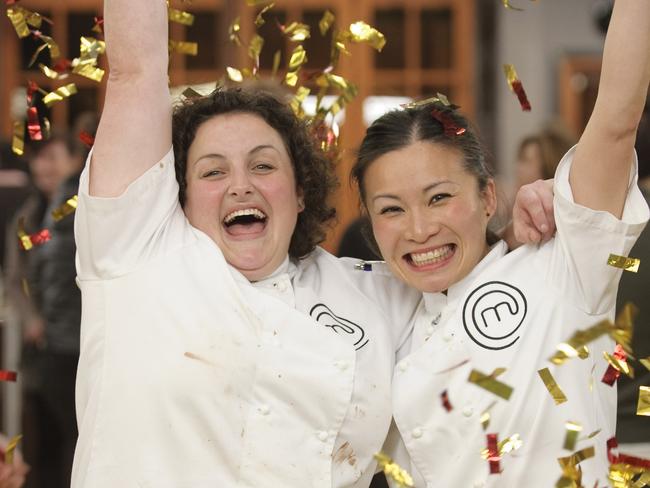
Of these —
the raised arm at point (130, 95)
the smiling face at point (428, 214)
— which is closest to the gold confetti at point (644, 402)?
the smiling face at point (428, 214)

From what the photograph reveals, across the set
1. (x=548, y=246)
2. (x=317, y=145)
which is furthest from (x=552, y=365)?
(x=317, y=145)

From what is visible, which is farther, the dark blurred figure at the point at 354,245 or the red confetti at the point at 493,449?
the dark blurred figure at the point at 354,245

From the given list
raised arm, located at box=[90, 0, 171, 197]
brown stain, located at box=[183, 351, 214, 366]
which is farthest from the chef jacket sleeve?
raised arm, located at box=[90, 0, 171, 197]

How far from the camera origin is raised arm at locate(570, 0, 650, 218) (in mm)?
1859

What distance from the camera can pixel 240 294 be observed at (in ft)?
6.68

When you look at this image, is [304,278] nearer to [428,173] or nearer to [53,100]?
[428,173]

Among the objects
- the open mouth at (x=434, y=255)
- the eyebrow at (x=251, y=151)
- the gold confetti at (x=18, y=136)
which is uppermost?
the gold confetti at (x=18, y=136)

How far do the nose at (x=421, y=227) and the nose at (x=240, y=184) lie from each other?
1.05 ft

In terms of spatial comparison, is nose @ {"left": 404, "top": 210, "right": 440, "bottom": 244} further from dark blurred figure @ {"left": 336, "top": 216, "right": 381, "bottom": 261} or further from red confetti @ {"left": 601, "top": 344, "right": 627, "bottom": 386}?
dark blurred figure @ {"left": 336, "top": 216, "right": 381, "bottom": 261}

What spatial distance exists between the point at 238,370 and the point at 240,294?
15 cm

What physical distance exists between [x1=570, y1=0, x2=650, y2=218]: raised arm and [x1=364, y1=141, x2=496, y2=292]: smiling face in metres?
0.25

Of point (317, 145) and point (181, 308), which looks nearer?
point (181, 308)

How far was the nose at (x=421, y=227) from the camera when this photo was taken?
2.08 m

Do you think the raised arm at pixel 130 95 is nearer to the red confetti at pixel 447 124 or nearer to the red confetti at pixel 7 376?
the red confetti at pixel 7 376
